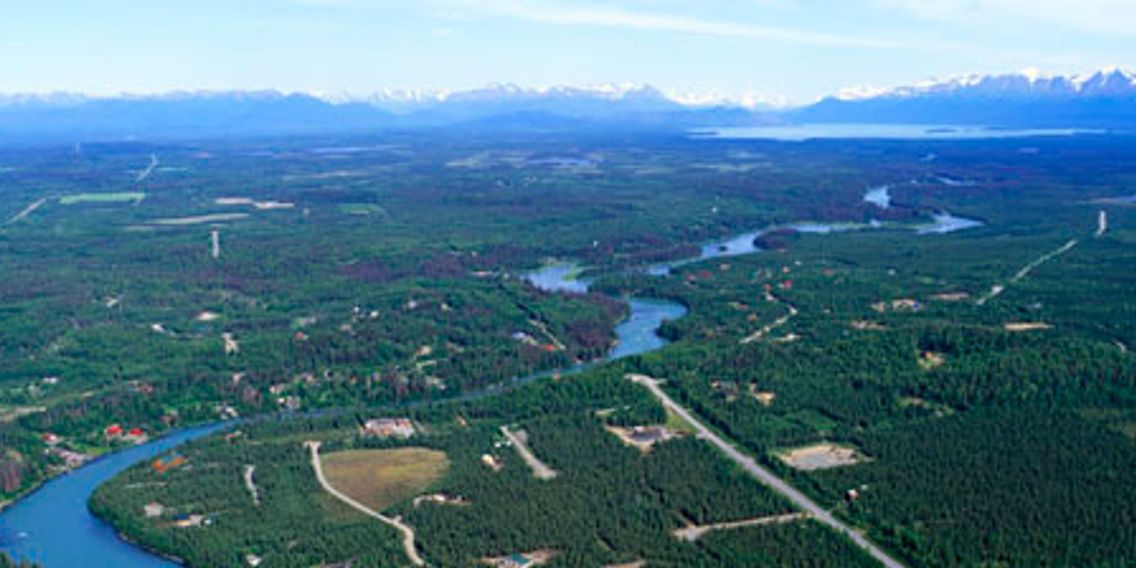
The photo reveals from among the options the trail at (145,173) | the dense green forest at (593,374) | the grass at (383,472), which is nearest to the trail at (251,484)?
the dense green forest at (593,374)

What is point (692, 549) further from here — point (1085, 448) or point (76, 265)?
point (76, 265)

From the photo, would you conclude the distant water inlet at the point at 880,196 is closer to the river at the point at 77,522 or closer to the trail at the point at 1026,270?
the trail at the point at 1026,270

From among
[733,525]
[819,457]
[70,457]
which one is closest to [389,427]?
[70,457]

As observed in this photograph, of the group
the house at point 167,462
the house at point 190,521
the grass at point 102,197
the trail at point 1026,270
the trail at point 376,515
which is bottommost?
the grass at point 102,197

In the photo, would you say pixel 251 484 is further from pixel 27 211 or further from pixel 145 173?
pixel 145 173

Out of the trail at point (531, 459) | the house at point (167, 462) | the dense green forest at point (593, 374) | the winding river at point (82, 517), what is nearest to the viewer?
the winding river at point (82, 517)

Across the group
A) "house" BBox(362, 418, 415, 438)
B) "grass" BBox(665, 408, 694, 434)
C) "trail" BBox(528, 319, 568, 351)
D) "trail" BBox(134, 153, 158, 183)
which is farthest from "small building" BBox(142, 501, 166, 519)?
"trail" BBox(134, 153, 158, 183)

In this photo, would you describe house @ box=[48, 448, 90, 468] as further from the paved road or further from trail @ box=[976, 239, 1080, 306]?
trail @ box=[976, 239, 1080, 306]
